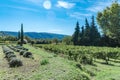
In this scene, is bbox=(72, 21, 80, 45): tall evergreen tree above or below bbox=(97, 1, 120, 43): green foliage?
below

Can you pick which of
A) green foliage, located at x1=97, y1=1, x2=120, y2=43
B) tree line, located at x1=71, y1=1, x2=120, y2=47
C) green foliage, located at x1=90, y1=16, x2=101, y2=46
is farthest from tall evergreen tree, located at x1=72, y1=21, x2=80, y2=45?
green foliage, located at x1=97, y1=1, x2=120, y2=43

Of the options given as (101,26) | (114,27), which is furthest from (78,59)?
(101,26)

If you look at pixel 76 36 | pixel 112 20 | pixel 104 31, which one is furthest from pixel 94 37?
pixel 112 20

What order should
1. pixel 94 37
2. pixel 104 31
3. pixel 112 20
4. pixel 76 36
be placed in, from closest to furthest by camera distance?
A: pixel 112 20
pixel 104 31
pixel 94 37
pixel 76 36

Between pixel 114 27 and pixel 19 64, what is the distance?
4472 centimetres

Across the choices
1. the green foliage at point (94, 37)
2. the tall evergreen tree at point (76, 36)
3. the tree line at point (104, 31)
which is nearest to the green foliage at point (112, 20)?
the tree line at point (104, 31)

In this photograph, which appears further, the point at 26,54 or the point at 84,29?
the point at 84,29

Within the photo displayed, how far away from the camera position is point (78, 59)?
30.7m

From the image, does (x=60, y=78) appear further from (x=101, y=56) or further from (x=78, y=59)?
(x=101, y=56)

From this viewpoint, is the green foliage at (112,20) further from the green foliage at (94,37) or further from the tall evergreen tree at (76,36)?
the tall evergreen tree at (76,36)

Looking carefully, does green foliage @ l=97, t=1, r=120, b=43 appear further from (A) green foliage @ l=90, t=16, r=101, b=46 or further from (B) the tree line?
(A) green foliage @ l=90, t=16, r=101, b=46

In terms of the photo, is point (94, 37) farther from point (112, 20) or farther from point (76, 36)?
point (112, 20)

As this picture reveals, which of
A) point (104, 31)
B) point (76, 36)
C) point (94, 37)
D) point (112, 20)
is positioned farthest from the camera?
point (76, 36)

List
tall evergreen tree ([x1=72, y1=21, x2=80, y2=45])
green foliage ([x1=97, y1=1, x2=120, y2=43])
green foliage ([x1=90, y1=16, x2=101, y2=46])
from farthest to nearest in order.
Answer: tall evergreen tree ([x1=72, y1=21, x2=80, y2=45]) → green foliage ([x1=90, y1=16, x2=101, y2=46]) → green foliage ([x1=97, y1=1, x2=120, y2=43])
